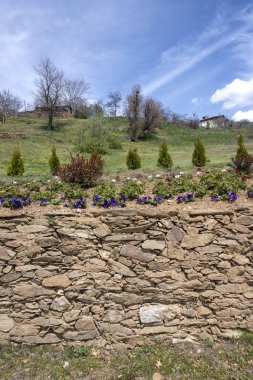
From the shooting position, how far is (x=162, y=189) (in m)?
4.83

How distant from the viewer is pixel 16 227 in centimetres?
404

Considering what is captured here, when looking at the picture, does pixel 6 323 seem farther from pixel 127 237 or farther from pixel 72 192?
pixel 72 192

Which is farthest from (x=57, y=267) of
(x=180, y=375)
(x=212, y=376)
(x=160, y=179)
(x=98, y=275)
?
(x=160, y=179)

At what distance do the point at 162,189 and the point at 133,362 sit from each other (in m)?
2.55

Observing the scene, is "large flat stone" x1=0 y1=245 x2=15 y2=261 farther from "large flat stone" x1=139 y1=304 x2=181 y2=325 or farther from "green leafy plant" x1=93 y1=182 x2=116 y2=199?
"large flat stone" x1=139 y1=304 x2=181 y2=325

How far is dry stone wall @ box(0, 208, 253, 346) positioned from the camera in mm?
3820

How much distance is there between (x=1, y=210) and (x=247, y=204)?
3676 millimetres

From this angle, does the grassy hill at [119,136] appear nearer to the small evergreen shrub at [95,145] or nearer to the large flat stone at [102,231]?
the small evergreen shrub at [95,145]

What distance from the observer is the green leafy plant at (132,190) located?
4742mm

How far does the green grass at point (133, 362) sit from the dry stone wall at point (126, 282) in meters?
0.14

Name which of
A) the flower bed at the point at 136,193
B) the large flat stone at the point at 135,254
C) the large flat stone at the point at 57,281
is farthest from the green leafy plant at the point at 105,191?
the large flat stone at the point at 57,281

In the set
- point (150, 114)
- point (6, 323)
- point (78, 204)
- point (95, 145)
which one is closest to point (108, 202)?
point (78, 204)

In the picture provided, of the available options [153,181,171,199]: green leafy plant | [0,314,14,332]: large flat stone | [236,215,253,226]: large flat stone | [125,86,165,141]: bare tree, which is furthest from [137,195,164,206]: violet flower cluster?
[125,86,165,141]: bare tree

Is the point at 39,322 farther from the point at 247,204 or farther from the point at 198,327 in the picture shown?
the point at 247,204
